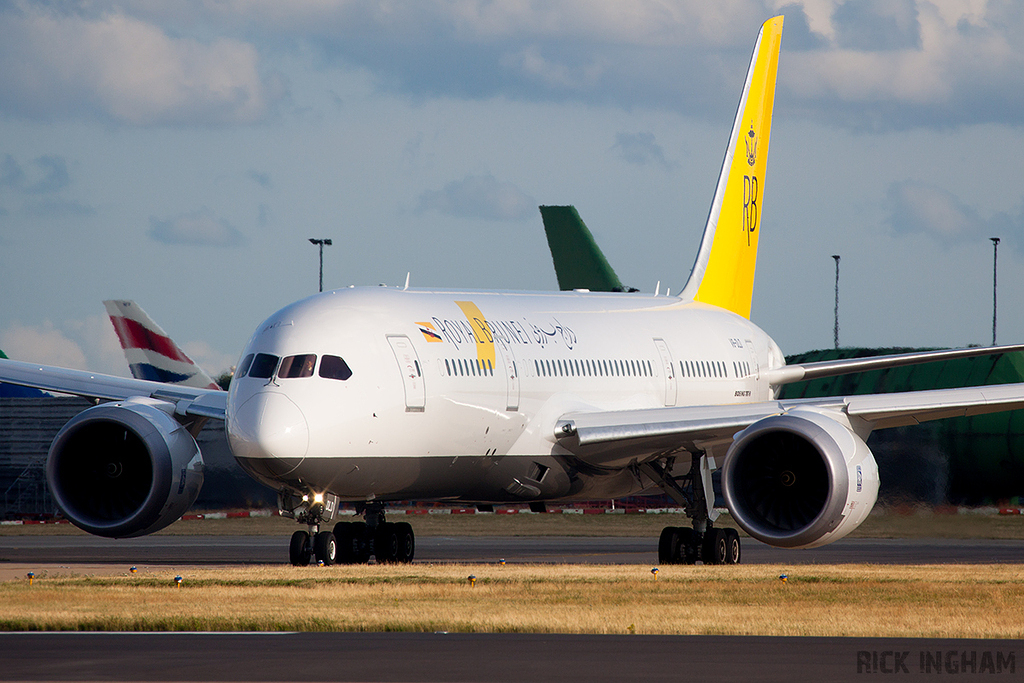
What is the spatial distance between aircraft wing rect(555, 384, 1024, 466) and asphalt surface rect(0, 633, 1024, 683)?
959cm

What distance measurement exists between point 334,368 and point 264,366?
2.91ft

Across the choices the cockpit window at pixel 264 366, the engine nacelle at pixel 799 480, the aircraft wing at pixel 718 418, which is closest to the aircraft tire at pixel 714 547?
the aircraft wing at pixel 718 418

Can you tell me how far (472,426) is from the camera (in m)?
23.8

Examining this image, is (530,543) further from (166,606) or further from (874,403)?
(166,606)

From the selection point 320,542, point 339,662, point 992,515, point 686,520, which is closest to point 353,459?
point 320,542

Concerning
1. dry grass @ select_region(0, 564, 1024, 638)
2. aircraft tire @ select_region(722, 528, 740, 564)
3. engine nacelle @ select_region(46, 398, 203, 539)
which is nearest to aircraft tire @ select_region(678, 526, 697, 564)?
aircraft tire @ select_region(722, 528, 740, 564)

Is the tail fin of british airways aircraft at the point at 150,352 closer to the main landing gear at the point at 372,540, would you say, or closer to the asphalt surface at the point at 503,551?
the asphalt surface at the point at 503,551

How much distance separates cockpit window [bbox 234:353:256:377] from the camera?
21.8 meters

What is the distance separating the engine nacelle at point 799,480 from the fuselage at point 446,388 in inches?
151

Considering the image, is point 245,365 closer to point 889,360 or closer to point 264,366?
point 264,366

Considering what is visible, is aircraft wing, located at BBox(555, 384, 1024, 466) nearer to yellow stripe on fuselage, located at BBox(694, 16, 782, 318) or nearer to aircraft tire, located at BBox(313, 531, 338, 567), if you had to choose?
aircraft tire, located at BBox(313, 531, 338, 567)

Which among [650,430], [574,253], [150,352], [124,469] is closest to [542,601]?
[650,430]

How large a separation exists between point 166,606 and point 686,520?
23595 mm

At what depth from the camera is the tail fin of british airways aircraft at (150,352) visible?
48531mm
